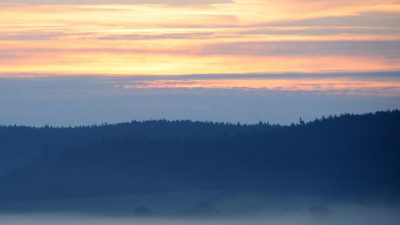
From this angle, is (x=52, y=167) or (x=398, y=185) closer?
(x=398, y=185)

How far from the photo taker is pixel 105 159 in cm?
13662

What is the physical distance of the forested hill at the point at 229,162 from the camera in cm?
11825

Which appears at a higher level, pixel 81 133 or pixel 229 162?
pixel 81 133

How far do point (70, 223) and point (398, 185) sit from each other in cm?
2960

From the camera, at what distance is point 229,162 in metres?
129

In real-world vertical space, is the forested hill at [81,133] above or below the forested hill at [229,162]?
above

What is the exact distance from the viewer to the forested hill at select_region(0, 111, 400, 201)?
118250mm

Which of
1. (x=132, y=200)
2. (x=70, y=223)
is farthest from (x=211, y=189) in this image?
(x=70, y=223)

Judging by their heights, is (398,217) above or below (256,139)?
below

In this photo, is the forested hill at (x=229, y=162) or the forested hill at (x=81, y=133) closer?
the forested hill at (x=229, y=162)

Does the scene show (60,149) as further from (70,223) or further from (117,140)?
(70,223)

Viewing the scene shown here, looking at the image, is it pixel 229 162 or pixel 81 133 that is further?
pixel 81 133

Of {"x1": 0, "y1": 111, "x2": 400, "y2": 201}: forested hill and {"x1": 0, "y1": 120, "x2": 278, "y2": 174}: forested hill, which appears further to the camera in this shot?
{"x1": 0, "y1": 120, "x2": 278, "y2": 174}: forested hill

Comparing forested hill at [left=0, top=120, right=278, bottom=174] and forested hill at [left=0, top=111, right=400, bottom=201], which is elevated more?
forested hill at [left=0, top=120, right=278, bottom=174]
